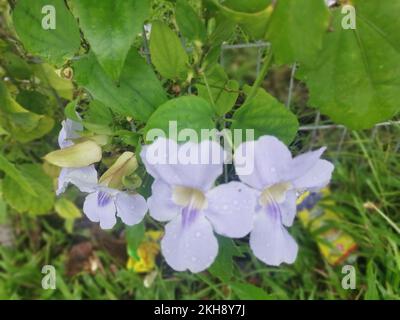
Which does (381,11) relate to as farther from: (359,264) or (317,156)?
(359,264)

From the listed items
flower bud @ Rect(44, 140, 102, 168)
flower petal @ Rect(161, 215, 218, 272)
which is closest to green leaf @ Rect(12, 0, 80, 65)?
flower bud @ Rect(44, 140, 102, 168)

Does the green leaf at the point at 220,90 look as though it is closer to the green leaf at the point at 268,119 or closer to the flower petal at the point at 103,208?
the green leaf at the point at 268,119

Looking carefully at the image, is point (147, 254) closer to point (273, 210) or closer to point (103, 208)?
point (103, 208)

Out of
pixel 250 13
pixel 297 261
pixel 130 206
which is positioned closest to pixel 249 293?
pixel 297 261

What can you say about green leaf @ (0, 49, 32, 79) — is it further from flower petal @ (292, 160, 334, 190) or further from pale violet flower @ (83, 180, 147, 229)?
flower petal @ (292, 160, 334, 190)
